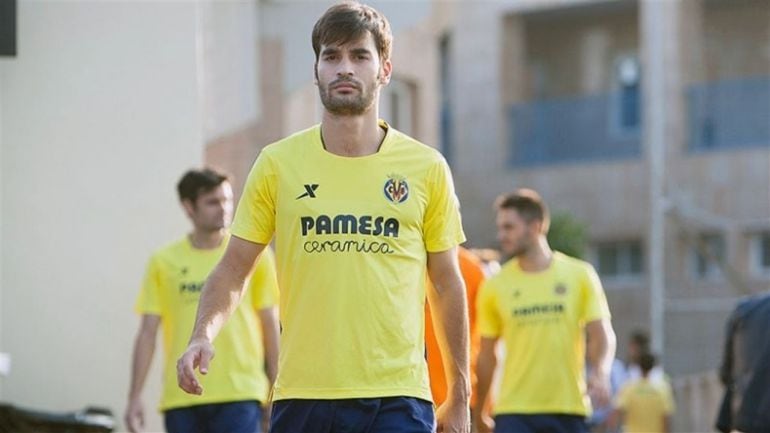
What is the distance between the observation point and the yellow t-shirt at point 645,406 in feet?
65.4

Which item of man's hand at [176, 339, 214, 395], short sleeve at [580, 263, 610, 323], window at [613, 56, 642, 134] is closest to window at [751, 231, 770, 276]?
window at [613, 56, 642, 134]

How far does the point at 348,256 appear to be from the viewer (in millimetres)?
6586

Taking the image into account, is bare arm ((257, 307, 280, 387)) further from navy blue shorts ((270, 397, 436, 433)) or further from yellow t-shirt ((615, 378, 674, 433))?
yellow t-shirt ((615, 378, 674, 433))

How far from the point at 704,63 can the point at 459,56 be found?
4733 mm

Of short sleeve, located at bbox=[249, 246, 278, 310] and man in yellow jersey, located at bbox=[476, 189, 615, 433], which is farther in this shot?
man in yellow jersey, located at bbox=[476, 189, 615, 433]

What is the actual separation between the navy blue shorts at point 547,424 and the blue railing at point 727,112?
2283 centimetres

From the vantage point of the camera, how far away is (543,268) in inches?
468

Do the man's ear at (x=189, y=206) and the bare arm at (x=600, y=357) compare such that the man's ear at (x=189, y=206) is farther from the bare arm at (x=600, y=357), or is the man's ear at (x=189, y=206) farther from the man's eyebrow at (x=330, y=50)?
the man's eyebrow at (x=330, y=50)

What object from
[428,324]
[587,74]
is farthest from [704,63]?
[428,324]

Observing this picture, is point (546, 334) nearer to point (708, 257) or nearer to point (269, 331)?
point (269, 331)

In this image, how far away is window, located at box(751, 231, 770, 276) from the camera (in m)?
33.5

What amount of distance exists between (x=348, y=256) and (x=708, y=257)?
1080 inches

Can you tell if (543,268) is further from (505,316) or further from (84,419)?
(84,419)

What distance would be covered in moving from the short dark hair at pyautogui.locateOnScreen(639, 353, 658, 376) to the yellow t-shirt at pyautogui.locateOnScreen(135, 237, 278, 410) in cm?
997
